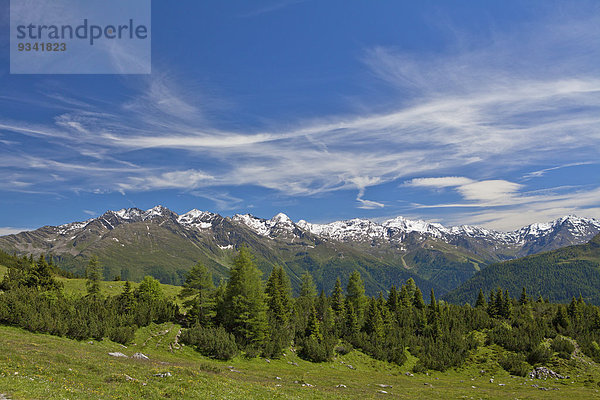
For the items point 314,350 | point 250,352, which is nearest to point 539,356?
point 314,350

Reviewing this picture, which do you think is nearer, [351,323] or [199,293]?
[199,293]

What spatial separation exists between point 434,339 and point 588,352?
37171 millimetres

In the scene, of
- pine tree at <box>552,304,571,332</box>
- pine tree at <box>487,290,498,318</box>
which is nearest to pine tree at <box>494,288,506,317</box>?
pine tree at <box>487,290,498,318</box>

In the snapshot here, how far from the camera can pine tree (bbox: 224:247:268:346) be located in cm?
5888

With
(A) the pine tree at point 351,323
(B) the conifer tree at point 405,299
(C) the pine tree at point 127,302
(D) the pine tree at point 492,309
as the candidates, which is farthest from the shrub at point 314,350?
(D) the pine tree at point 492,309

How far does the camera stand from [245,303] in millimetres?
60219

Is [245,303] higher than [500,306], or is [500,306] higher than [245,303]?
[245,303]

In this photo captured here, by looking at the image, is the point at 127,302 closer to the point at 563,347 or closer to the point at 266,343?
the point at 266,343

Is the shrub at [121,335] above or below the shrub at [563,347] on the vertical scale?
above

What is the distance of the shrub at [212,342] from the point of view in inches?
2045

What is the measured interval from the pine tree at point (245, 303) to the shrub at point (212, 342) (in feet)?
12.7

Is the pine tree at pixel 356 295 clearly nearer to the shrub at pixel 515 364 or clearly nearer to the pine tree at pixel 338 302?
the pine tree at pixel 338 302

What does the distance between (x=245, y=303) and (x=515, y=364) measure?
65183mm

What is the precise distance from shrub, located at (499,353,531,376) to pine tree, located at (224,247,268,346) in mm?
58891
